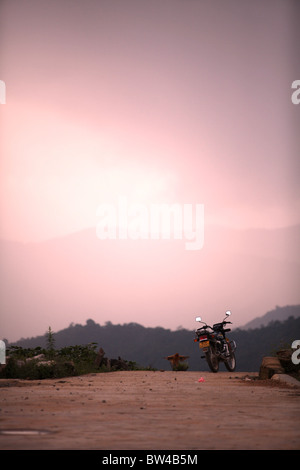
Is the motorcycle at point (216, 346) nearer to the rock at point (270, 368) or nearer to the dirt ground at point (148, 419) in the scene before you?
the rock at point (270, 368)

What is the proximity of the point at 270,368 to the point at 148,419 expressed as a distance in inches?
305

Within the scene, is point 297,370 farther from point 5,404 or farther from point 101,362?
point 5,404

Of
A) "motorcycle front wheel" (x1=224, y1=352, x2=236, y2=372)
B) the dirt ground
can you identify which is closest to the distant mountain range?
"motorcycle front wheel" (x1=224, y1=352, x2=236, y2=372)

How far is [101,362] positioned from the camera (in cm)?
1908

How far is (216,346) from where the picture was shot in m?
17.5

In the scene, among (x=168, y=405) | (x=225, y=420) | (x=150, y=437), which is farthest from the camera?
(x=168, y=405)

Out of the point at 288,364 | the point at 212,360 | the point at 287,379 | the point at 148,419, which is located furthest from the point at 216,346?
the point at 148,419

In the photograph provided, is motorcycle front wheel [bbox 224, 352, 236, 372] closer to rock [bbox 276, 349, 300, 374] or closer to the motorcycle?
the motorcycle

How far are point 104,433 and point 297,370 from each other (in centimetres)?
997

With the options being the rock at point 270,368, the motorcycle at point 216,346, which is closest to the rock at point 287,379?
the rock at point 270,368

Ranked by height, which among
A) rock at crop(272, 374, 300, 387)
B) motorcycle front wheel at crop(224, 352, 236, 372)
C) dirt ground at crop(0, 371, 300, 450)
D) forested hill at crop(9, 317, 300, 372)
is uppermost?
dirt ground at crop(0, 371, 300, 450)

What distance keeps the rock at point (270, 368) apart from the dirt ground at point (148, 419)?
3.39 metres

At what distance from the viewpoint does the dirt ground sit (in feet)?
16.5
